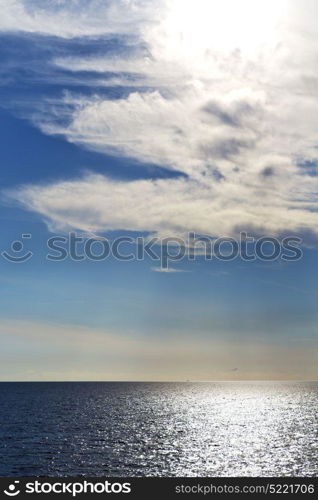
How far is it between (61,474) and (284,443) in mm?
70230

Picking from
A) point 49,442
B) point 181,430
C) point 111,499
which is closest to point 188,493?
point 111,499

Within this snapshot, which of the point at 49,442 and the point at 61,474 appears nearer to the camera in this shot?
the point at 61,474

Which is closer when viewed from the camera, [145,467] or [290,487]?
[290,487]

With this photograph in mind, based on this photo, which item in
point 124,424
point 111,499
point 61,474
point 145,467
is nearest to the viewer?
point 111,499

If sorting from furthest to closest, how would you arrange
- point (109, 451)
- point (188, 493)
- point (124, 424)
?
point (124, 424) < point (109, 451) < point (188, 493)

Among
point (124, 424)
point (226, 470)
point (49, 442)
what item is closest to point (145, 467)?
point (226, 470)

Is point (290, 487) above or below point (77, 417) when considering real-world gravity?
below

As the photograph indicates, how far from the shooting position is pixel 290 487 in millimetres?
59719

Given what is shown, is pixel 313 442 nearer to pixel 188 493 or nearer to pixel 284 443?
pixel 284 443

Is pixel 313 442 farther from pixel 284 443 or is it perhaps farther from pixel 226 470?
pixel 226 470

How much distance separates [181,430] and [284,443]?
38584 millimetres

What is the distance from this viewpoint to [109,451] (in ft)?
351

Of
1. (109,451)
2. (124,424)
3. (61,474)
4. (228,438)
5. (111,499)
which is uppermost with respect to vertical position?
(124,424)

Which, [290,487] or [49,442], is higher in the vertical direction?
[49,442]
